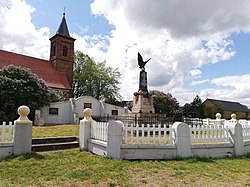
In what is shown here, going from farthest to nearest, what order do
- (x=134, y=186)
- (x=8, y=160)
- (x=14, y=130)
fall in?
(x=14, y=130)
(x=8, y=160)
(x=134, y=186)

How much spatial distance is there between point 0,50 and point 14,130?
31926mm

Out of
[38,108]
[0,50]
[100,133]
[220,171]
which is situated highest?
[0,50]

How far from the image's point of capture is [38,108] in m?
21.4

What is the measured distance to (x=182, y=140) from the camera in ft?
22.6

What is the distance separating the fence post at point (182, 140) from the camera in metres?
6.85

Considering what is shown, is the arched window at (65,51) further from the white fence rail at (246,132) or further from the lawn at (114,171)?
the white fence rail at (246,132)

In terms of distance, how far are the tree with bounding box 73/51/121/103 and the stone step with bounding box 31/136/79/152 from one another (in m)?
28.9

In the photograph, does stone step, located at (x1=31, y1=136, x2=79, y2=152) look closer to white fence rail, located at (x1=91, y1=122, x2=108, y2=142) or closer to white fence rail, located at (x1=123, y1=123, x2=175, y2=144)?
white fence rail, located at (x1=91, y1=122, x2=108, y2=142)

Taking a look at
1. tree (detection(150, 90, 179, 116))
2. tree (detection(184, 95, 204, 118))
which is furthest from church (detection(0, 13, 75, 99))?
tree (detection(184, 95, 204, 118))

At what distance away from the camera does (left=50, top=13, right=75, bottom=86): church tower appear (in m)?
38.5

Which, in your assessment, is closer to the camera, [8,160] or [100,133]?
[8,160]

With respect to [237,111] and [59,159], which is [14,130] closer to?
[59,159]

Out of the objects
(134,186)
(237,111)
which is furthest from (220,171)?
(237,111)

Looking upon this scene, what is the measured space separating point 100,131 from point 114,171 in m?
2.35
